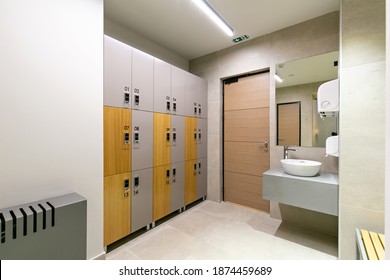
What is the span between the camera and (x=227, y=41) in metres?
2.96

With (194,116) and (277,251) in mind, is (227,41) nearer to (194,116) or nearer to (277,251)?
(194,116)

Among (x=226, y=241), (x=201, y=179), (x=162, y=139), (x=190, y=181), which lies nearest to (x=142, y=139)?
(x=162, y=139)

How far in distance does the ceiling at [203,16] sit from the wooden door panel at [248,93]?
0.69m

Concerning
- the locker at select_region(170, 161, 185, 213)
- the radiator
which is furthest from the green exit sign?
the radiator

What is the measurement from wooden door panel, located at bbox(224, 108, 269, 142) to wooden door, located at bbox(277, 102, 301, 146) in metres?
0.23

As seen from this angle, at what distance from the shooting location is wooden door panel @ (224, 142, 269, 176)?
2954 millimetres

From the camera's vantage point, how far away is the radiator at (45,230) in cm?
110

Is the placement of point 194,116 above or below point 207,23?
below

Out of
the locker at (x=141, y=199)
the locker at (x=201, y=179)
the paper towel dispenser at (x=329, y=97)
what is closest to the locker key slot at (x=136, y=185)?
the locker at (x=141, y=199)

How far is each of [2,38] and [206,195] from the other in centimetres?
331

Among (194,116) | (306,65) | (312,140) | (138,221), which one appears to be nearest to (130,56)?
(194,116)

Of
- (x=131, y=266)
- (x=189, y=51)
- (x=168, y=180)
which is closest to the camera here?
(x=131, y=266)

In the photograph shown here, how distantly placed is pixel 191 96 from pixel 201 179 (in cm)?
155

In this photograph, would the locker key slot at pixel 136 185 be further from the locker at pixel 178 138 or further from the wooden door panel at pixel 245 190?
the wooden door panel at pixel 245 190
